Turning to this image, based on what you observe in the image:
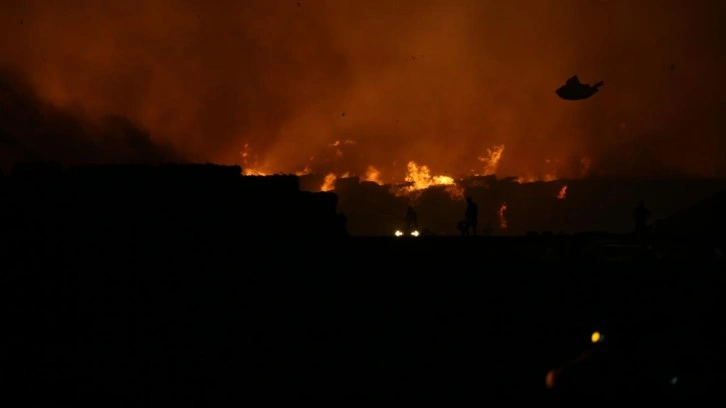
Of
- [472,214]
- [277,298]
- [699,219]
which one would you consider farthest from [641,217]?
[277,298]

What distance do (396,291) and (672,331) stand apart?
11.9 m

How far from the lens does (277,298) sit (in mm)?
22531

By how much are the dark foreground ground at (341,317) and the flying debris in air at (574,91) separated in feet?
16.3

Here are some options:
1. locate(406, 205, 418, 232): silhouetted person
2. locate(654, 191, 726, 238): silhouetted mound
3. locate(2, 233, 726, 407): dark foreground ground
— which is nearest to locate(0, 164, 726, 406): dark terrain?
locate(2, 233, 726, 407): dark foreground ground

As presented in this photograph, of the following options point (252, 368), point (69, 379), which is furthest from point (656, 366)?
point (69, 379)

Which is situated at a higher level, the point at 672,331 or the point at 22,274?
the point at 22,274

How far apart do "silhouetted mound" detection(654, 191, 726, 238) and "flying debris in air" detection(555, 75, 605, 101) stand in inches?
506

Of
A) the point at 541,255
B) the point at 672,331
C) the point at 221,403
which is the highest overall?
the point at 541,255

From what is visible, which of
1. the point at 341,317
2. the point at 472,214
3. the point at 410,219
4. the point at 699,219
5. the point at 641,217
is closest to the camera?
the point at 341,317

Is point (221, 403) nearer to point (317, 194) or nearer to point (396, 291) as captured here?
point (396, 291)

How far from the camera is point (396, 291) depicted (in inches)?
918

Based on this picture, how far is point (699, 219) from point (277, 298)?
26.9 meters

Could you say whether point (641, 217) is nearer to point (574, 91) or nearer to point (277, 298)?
point (574, 91)

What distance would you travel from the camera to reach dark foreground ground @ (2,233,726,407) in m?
16.0
